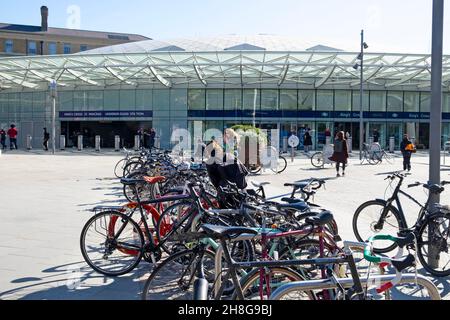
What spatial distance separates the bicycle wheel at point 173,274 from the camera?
334cm

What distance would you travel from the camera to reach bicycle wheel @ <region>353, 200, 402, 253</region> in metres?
6.03

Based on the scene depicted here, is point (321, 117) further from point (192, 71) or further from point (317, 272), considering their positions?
point (317, 272)

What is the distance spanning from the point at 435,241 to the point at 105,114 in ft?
125

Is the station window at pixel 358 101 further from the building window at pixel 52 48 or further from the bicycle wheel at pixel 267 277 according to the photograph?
the building window at pixel 52 48

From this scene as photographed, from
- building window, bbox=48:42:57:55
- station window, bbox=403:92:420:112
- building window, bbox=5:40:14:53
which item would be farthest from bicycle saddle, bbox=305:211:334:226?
building window, bbox=48:42:57:55

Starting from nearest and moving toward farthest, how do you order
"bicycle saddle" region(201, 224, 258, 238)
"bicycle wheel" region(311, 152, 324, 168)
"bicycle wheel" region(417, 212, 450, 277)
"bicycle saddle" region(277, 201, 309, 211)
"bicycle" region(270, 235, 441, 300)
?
1. "bicycle" region(270, 235, 441, 300)
2. "bicycle saddle" region(201, 224, 258, 238)
3. "bicycle saddle" region(277, 201, 309, 211)
4. "bicycle wheel" region(417, 212, 450, 277)
5. "bicycle wheel" region(311, 152, 324, 168)

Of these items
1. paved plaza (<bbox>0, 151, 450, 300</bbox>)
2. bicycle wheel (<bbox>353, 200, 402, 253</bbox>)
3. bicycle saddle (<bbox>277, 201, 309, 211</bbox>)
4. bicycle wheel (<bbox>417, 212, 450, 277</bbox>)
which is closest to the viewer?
bicycle saddle (<bbox>277, 201, 309, 211</bbox>)

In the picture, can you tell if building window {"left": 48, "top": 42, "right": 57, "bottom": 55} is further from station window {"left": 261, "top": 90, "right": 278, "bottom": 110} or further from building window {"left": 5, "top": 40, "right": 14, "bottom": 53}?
station window {"left": 261, "top": 90, "right": 278, "bottom": 110}

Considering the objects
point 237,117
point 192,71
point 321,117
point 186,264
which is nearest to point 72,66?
point 192,71

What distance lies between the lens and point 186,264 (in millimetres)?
3436

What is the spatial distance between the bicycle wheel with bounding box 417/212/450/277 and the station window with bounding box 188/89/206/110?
3471 centimetres

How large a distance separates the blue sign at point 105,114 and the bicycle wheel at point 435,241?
3571 cm

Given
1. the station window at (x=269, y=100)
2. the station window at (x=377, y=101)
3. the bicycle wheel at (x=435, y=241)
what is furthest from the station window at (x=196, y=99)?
the bicycle wheel at (x=435, y=241)
